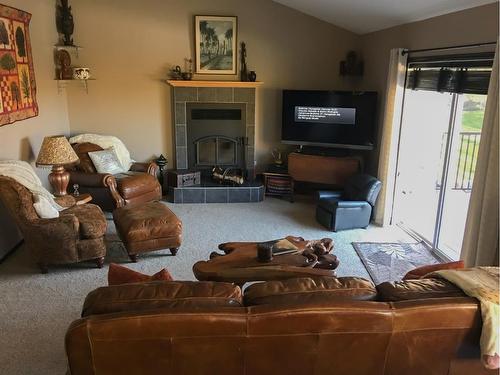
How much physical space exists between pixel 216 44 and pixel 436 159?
11.4 feet

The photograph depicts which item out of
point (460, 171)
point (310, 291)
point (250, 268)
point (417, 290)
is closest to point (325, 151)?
point (460, 171)

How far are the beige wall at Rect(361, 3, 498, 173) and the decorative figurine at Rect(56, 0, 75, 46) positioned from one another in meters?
4.24

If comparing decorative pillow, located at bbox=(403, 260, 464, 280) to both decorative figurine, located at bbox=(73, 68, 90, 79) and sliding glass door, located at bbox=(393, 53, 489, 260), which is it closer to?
sliding glass door, located at bbox=(393, 53, 489, 260)

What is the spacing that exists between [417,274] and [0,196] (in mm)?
3488

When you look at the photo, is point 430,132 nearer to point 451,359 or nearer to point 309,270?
point 309,270

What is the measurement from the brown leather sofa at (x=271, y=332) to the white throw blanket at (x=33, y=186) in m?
2.27

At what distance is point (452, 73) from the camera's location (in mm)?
3998

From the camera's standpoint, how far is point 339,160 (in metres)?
6.06

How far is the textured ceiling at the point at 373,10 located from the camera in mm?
3973

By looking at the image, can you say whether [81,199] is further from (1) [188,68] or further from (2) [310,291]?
(2) [310,291]

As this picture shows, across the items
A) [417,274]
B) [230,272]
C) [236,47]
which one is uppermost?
[236,47]

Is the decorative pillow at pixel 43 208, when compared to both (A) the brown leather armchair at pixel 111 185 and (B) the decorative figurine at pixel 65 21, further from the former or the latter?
(B) the decorative figurine at pixel 65 21

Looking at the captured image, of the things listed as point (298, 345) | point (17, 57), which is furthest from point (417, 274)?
point (17, 57)

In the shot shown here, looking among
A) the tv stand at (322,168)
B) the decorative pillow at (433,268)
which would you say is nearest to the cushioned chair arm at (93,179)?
the tv stand at (322,168)
